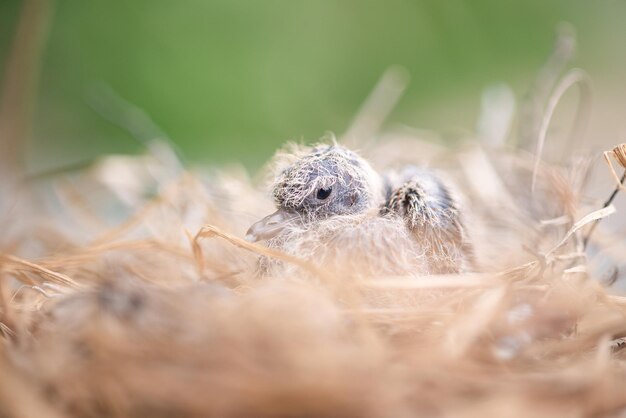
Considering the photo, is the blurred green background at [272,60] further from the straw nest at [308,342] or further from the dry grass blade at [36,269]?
the straw nest at [308,342]

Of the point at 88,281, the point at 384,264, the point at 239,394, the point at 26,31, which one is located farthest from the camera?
the point at 26,31

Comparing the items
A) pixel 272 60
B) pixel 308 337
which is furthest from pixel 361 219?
pixel 272 60

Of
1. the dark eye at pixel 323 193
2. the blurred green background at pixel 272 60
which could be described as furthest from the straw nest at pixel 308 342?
the blurred green background at pixel 272 60

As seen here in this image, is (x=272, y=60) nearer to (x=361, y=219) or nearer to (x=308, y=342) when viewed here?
(x=361, y=219)

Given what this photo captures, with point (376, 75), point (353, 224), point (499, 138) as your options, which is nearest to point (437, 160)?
point (499, 138)

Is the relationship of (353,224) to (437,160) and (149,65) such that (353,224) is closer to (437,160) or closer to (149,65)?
(437,160)

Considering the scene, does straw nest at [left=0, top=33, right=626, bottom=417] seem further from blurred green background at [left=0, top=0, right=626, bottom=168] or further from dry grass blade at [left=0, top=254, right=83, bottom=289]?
blurred green background at [left=0, top=0, right=626, bottom=168]

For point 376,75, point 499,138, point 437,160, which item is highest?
point 376,75

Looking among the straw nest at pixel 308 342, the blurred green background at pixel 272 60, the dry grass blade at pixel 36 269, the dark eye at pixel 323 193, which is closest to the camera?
the straw nest at pixel 308 342
